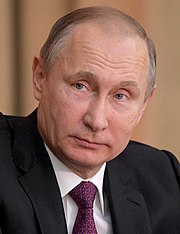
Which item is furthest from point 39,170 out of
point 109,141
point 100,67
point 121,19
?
point 121,19

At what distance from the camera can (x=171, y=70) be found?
309 centimetres

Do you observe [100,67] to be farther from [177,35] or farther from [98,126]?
[177,35]

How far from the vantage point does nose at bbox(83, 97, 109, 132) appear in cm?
177

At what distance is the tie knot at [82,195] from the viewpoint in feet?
6.23

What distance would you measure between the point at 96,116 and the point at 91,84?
9cm

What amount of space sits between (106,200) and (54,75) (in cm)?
40

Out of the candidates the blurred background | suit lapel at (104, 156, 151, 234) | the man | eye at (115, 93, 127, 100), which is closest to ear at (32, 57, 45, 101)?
the man

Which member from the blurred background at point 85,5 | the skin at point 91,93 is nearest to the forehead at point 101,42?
the skin at point 91,93

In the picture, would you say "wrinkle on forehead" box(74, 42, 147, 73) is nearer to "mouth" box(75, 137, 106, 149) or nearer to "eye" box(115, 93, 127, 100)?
"eye" box(115, 93, 127, 100)

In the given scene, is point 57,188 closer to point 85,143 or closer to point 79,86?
point 85,143

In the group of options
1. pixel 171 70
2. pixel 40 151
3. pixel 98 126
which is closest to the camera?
pixel 98 126

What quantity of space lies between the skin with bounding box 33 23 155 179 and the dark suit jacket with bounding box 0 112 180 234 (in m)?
0.08

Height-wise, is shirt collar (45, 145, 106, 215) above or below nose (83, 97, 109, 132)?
below

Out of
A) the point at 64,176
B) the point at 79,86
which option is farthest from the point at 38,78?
the point at 64,176
